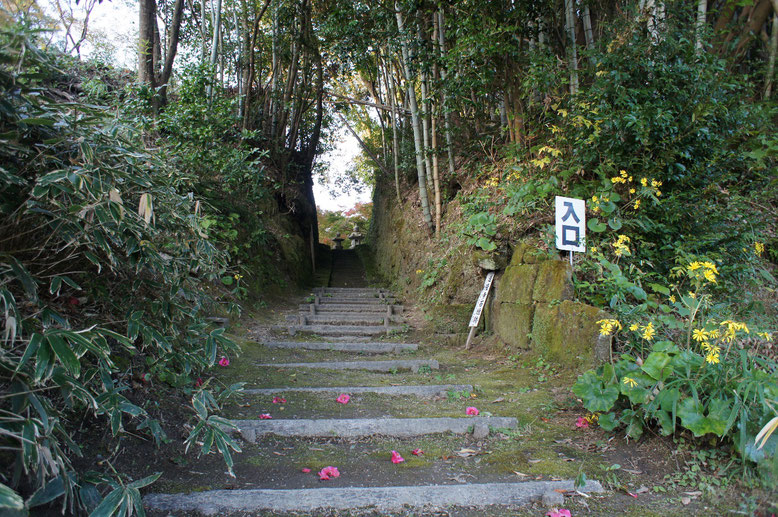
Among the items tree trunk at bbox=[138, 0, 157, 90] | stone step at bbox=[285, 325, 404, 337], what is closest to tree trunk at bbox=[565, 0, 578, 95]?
stone step at bbox=[285, 325, 404, 337]

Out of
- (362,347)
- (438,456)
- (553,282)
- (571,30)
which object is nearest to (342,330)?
(362,347)

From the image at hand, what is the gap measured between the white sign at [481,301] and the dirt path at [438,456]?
1.09 m

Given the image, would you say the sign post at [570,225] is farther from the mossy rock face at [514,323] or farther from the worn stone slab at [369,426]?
the worn stone slab at [369,426]

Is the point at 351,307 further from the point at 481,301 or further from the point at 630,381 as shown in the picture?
the point at 630,381

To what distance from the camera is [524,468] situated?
2.31m

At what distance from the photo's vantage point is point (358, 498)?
1.92 meters

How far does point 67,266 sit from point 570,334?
334 centimetres

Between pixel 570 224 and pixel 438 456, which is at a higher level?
pixel 570 224

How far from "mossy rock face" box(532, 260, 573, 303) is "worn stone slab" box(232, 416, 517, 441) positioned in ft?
5.04

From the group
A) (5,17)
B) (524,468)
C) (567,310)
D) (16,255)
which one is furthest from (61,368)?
(567,310)

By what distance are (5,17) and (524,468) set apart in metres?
2.84

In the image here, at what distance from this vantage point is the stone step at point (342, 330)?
607cm

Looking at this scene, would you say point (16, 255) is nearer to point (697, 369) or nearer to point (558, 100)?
point (697, 369)

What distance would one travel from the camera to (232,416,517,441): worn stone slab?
264 cm
